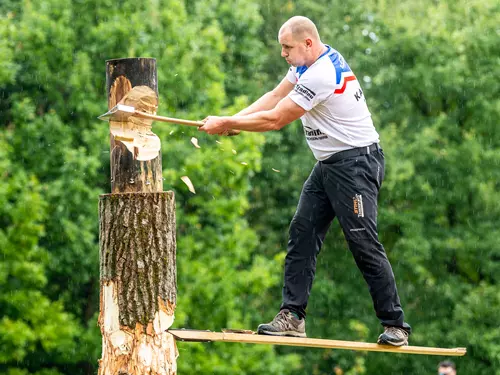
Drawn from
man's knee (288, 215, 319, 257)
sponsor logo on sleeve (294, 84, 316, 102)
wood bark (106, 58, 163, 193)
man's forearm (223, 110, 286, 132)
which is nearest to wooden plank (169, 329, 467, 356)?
man's knee (288, 215, 319, 257)

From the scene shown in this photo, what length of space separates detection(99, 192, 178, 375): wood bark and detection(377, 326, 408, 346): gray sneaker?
4.18ft

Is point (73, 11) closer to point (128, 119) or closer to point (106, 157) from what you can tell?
point (106, 157)

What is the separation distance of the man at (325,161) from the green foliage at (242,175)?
10.2m

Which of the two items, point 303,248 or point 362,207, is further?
point 303,248

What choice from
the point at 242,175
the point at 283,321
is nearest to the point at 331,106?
the point at 283,321

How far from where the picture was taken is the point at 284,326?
18.6ft

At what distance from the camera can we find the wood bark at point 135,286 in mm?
5203

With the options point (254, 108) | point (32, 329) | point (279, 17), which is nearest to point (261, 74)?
point (279, 17)

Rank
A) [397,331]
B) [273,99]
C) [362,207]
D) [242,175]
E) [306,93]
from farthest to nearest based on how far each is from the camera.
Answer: [242,175], [273,99], [397,331], [362,207], [306,93]

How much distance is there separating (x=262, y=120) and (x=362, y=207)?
773 millimetres

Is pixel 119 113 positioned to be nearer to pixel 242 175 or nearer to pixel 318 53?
pixel 318 53

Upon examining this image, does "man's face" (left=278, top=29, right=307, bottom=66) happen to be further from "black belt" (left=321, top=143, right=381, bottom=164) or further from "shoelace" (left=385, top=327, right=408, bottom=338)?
"shoelace" (left=385, top=327, right=408, bottom=338)

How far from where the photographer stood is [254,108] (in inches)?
229

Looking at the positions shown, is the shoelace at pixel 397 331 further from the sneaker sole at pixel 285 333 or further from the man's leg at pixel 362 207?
the sneaker sole at pixel 285 333
